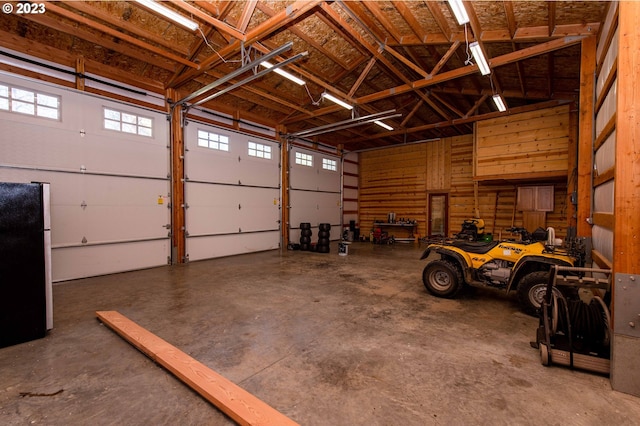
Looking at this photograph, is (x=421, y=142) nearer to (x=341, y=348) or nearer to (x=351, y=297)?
(x=351, y=297)

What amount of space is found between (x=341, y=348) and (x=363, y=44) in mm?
5208

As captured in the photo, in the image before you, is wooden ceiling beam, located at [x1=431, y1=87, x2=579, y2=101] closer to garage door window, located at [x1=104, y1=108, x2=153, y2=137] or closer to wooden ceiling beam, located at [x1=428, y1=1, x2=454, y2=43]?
wooden ceiling beam, located at [x1=428, y1=1, x2=454, y2=43]

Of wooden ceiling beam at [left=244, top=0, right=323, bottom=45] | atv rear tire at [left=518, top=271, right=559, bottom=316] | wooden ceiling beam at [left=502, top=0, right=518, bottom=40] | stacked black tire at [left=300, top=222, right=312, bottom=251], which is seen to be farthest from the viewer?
stacked black tire at [left=300, top=222, right=312, bottom=251]

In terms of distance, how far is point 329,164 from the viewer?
39.7 ft

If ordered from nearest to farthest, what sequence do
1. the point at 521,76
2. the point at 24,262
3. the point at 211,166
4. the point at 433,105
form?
the point at 24,262 → the point at 521,76 → the point at 211,166 → the point at 433,105

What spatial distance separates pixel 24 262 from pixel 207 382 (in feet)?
7.68

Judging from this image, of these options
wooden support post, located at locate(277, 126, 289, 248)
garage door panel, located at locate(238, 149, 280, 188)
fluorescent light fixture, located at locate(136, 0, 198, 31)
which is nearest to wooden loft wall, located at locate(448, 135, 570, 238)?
wooden support post, located at locate(277, 126, 289, 248)

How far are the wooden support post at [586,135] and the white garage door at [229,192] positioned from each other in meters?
A: 7.76

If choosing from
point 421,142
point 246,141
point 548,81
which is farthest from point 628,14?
point 421,142

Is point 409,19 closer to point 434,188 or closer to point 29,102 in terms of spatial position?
point 29,102

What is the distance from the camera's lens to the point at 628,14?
212cm

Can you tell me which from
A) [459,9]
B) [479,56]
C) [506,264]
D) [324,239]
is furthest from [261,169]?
[506,264]

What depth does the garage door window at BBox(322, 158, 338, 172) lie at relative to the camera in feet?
38.7

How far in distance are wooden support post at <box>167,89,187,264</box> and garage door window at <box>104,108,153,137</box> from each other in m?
0.54
